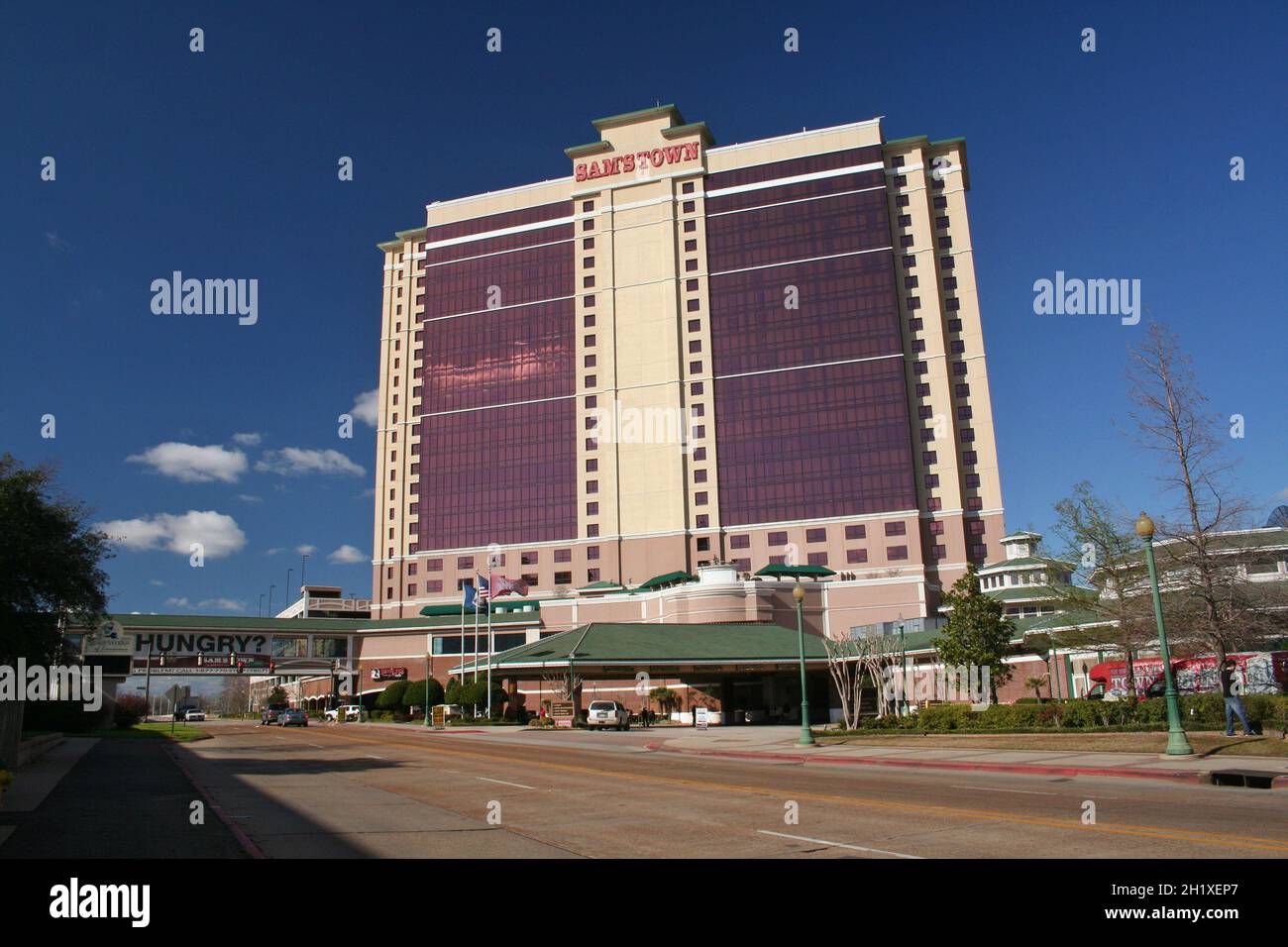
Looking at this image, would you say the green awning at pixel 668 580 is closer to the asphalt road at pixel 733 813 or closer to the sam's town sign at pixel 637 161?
the sam's town sign at pixel 637 161

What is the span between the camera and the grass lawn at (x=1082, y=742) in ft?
71.0

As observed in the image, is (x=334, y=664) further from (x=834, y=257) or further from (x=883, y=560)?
(x=834, y=257)

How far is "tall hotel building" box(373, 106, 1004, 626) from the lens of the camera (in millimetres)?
104375

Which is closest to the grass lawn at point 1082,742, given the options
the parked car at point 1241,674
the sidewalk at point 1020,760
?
the sidewalk at point 1020,760

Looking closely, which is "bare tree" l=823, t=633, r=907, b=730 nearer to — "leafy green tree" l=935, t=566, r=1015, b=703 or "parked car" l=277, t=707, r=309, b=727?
"leafy green tree" l=935, t=566, r=1015, b=703

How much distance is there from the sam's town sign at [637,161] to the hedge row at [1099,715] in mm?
99461

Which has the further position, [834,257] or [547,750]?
[834,257]

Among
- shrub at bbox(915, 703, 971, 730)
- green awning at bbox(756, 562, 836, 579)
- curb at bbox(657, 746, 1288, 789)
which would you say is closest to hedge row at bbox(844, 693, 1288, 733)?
shrub at bbox(915, 703, 971, 730)

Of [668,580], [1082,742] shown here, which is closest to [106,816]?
[1082,742]
